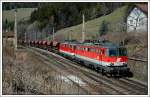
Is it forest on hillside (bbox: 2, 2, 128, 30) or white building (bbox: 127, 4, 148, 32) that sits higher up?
forest on hillside (bbox: 2, 2, 128, 30)

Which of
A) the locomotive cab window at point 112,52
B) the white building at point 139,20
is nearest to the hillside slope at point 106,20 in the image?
the white building at point 139,20

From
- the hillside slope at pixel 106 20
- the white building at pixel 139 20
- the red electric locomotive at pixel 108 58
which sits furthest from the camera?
the hillside slope at pixel 106 20

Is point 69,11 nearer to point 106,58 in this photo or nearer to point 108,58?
point 106,58

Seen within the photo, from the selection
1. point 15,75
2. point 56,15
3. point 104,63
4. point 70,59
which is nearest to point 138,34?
Answer: point 104,63

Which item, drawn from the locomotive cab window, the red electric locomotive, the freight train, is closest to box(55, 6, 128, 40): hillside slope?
the freight train

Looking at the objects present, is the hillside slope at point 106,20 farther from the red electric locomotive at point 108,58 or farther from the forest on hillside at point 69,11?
the red electric locomotive at point 108,58

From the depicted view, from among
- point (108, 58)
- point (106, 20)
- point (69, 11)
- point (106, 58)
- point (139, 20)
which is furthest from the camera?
point (69, 11)

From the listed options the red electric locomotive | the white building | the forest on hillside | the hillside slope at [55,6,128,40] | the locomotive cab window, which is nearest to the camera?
the red electric locomotive

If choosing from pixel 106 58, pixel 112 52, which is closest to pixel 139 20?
pixel 112 52

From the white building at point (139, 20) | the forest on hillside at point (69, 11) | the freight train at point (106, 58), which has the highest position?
the forest on hillside at point (69, 11)

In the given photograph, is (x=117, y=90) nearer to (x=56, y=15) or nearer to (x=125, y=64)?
(x=125, y=64)

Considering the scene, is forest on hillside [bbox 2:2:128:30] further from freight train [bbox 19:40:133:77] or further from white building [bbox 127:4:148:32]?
freight train [bbox 19:40:133:77]

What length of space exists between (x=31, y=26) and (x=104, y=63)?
2266 cm

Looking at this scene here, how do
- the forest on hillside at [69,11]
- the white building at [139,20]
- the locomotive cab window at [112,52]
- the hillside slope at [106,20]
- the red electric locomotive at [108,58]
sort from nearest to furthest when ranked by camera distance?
1. the red electric locomotive at [108,58]
2. the locomotive cab window at [112,52]
3. the white building at [139,20]
4. the hillside slope at [106,20]
5. the forest on hillside at [69,11]
